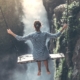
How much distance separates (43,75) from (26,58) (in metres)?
28.1

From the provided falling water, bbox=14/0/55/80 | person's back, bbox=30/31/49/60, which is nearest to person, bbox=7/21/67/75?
person's back, bbox=30/31/49/60

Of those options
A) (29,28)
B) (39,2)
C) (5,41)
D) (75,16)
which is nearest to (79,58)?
(75,16)

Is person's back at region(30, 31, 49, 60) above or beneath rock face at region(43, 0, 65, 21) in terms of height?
above

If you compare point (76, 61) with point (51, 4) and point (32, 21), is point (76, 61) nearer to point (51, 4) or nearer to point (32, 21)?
point (51, 4)

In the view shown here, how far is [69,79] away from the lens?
2511cm

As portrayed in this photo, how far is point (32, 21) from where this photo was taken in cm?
4422

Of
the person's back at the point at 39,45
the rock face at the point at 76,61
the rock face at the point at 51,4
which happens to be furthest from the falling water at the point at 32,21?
the person's back at the point at 39,45

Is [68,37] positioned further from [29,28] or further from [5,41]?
[29,28]

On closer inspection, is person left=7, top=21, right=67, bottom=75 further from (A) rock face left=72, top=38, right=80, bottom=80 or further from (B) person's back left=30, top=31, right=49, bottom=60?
(A) rock face left=72, top=38, right=80, bottom=80

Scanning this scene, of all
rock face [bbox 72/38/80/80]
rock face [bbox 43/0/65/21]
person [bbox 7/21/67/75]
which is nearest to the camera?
person [bbox 7/21/67/75]

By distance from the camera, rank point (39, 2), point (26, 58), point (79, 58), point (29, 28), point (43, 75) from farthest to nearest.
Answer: point (39, 2) < point (29, 28) < point (43, 75) < point (79, 58) < point (26, 58)

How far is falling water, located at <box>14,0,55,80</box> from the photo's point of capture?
127 feet

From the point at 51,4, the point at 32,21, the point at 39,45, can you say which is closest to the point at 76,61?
the point at 39,45

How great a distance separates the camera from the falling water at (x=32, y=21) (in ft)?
127
